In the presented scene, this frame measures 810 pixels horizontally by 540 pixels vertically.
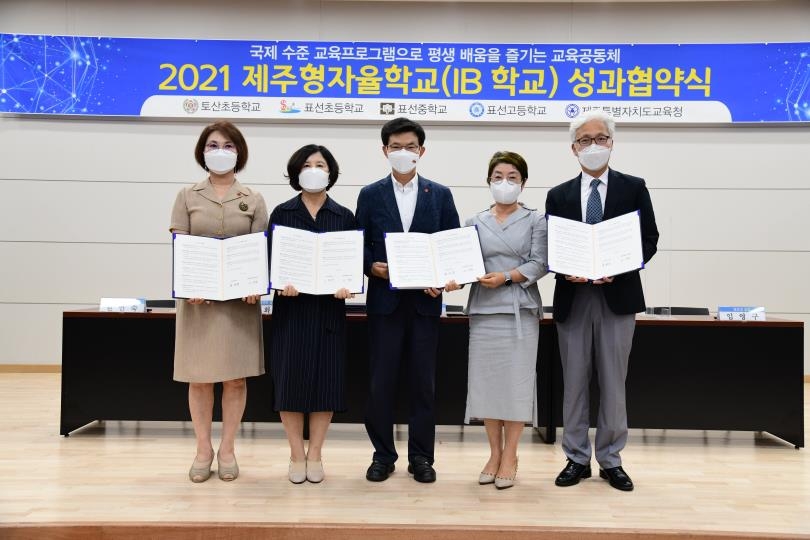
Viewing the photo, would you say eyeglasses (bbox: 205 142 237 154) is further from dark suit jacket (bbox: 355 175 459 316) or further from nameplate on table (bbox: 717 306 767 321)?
nameplate on table (bbox: 717 306 767 321)

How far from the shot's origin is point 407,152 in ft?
9.48

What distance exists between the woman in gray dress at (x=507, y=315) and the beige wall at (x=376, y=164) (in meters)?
3.22

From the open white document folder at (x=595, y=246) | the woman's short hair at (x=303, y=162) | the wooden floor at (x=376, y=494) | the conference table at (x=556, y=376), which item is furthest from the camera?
the conference table at (x=556, y=376)

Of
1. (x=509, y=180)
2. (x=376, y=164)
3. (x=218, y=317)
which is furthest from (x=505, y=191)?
(x=376, y=164)

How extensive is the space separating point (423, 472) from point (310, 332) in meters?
0.80

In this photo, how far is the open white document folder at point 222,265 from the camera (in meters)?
2.76

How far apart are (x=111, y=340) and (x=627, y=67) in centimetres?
464

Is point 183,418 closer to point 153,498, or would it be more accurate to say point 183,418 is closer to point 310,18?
point 153,498

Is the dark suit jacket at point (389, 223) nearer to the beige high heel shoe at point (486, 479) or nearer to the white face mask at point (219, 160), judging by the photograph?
the white face mask at point (219, 160)

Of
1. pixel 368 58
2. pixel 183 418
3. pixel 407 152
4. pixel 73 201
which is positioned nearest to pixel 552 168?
pixel 368 58

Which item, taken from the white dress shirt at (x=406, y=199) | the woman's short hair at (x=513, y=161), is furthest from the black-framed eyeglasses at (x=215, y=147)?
the woman's short hair at (x=513, y=161)

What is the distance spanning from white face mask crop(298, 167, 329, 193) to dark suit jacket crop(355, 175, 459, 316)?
22cm

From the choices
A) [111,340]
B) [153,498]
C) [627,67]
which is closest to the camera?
[153,498]

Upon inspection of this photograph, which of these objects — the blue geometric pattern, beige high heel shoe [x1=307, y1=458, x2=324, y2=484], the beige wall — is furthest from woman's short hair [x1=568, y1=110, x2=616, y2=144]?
the blue geometric pattern
